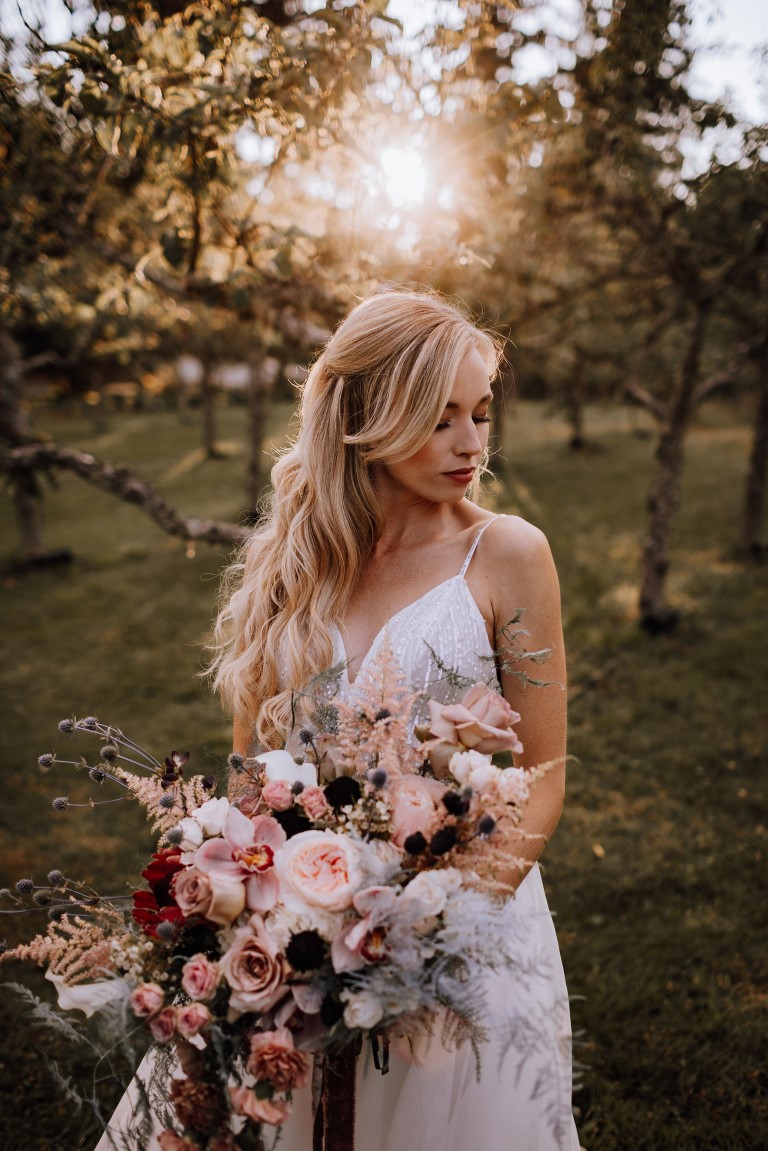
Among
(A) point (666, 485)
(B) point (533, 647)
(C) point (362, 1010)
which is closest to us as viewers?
(C) point (362, 1010)

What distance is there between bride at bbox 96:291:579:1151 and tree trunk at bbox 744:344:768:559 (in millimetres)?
9191

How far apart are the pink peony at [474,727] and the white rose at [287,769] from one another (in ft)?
0.88

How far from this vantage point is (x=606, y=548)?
11.3 meters

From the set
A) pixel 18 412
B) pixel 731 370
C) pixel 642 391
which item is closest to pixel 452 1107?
pixel 642 391

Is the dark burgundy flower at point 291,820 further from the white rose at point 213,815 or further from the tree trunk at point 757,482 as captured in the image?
the tree trunk at point 757,482

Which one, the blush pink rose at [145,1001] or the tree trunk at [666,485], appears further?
the tree trunk at [666,485]

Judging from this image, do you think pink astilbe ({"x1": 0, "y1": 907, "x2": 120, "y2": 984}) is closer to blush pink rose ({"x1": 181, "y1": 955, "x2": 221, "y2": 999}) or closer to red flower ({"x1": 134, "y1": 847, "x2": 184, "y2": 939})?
red flower ({"x1": 134, "y1": 847, "x2": 184, "y2": 939})

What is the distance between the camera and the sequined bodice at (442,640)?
2191 millimetres

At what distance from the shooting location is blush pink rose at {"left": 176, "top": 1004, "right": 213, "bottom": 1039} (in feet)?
3.89

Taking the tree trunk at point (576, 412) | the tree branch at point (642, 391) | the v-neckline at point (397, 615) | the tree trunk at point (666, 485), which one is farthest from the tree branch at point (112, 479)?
the tree trunk at point (576, 412)

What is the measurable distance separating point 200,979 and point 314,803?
343 mm

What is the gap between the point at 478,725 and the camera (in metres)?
1.36

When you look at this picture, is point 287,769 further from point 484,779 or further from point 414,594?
point 414,594

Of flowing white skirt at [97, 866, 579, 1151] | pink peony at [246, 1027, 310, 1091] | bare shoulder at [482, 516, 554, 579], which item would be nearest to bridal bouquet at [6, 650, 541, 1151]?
pink peony at [246, 1027, 310, 1091]
